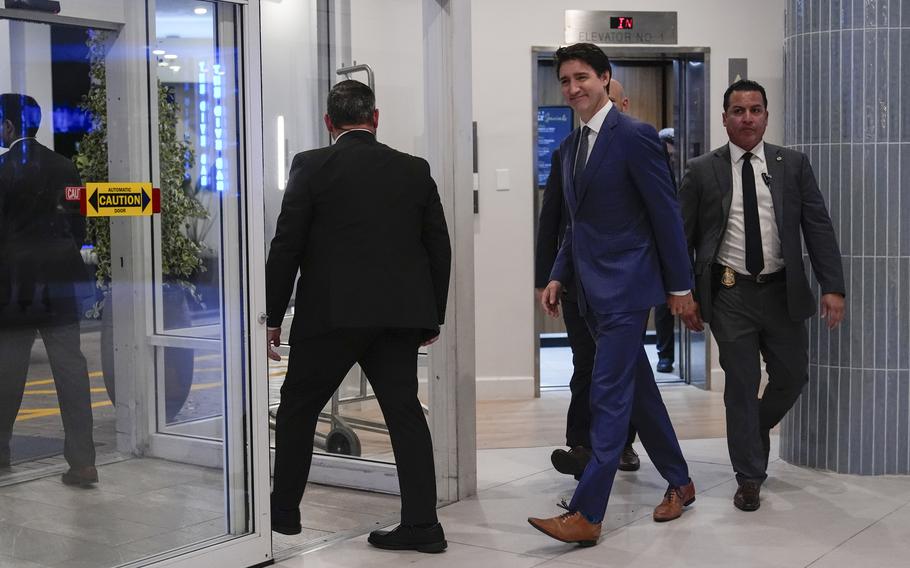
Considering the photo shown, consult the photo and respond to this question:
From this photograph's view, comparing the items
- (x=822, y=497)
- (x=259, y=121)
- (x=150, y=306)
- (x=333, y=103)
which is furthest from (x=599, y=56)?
(x=822, y=497)

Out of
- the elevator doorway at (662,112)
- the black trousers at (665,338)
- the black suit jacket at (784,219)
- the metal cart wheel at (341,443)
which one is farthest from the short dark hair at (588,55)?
the black trousers at (665,338)

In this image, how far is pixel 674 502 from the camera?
13.5ft

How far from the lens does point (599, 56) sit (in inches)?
148

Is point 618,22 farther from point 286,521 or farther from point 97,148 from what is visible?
point 97,148

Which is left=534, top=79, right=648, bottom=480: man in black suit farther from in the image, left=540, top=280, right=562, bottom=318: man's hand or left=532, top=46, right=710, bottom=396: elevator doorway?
left=532, top=46, right=710, bottom=396: elevator doorway

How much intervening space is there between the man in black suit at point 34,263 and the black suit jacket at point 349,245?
0.65 m

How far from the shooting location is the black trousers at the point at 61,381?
3.07 meters

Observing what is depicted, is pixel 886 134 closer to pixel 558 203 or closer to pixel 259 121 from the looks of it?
pixel 558 203

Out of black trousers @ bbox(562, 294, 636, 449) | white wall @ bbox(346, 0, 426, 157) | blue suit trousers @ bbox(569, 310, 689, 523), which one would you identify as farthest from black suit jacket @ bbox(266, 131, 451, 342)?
black trousers @ bbox(562, 294, 636, 449)

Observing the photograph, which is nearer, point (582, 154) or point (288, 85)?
point (582, 154)

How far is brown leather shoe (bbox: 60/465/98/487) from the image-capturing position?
10.7 feet

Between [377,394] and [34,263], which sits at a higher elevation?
[34,263]

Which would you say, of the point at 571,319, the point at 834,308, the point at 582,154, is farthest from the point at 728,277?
the point at 582,154

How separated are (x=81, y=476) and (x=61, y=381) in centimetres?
29
